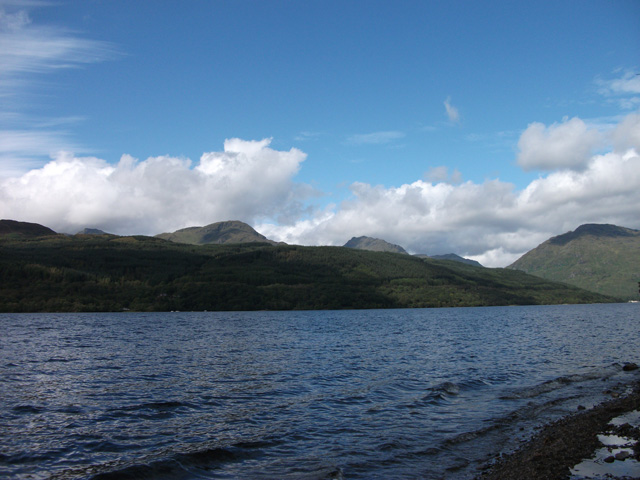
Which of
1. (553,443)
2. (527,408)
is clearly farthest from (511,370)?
(553,443)

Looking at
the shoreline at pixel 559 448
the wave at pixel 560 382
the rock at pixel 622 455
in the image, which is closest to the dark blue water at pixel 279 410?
the wave at pixel 560 382

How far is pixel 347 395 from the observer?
116 ft

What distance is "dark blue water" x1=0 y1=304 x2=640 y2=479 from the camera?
20.9 metres

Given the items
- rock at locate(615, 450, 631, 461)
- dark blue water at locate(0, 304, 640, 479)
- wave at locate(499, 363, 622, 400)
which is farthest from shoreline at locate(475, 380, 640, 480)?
wave at locate(499, 363, 622, 400)

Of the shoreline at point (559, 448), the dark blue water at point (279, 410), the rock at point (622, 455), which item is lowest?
the dark blue water at point (279, 410)

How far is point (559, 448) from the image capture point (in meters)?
20.1

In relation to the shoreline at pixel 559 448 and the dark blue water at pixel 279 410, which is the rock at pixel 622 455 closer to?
the shoreline at pixel 559 448

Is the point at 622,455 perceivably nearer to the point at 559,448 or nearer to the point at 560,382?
the point at 559,448

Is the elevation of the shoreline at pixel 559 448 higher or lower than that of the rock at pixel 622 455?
lower

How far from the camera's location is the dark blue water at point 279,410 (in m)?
20.9

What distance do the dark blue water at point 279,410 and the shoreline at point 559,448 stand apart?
1254mm

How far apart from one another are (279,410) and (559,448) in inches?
691

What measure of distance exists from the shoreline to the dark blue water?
4.12 feet

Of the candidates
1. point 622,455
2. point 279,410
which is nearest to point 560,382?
point 622,455
